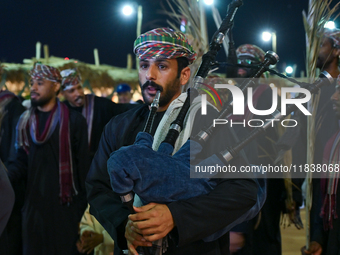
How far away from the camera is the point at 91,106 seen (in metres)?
5.32

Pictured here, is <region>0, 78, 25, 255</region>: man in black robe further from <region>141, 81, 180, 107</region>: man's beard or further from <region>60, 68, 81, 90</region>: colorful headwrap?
<region>141, 81, 180, 107</region>: man's beard

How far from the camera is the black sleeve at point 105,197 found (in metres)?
1.73

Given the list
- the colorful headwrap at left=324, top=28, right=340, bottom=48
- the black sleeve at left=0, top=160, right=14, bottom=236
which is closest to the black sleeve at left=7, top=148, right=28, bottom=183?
the black sleeve at left=0, top=160, right=14, bottom=236

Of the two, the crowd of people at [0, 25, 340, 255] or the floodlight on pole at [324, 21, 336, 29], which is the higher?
the floodlight on pole at [324, 21, 336, 29]

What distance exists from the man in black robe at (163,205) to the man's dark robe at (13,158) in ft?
7.54

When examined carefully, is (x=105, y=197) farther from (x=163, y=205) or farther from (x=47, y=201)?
(x=47, y=201)

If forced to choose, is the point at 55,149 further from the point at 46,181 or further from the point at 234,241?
the point at 234,241

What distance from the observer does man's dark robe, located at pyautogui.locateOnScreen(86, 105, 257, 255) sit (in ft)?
5.03

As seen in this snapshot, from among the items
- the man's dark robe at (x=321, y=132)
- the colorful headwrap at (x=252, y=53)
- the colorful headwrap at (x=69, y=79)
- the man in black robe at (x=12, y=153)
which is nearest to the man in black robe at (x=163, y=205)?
the man's dark robe at (x=321, y=132)

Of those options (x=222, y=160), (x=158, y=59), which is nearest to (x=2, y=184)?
(x=158, y=59)

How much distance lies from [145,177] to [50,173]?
2.95m

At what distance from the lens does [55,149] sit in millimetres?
4207

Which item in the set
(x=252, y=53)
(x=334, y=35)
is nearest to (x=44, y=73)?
(x=252, y=53)

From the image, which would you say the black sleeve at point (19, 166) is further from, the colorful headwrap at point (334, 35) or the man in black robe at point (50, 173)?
the colorful headwrap at point (334, 35)
